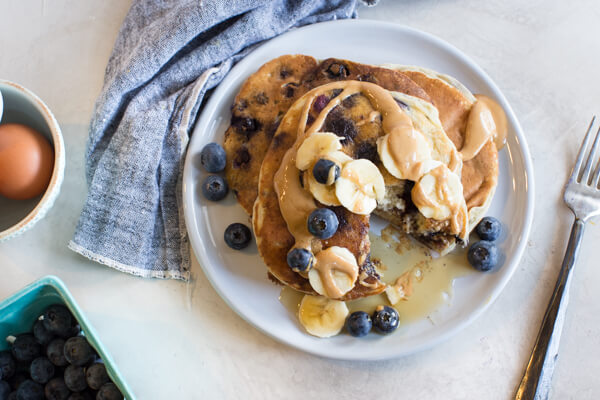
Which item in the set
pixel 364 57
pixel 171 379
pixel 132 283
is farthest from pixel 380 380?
pixel 364 57

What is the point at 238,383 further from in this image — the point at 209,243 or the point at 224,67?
the point at 224,67

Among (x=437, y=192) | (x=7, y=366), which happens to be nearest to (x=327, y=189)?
(x=437, y=192)

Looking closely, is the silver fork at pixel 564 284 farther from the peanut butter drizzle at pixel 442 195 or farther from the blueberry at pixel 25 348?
the blueberry at pixel 25 348

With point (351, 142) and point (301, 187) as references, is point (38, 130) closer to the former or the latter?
point (301, 187)

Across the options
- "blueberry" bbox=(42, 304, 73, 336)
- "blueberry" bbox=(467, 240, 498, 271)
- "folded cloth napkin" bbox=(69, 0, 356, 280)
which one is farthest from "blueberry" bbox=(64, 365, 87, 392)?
"blueberry" bbox=(467, 240, 498, 271)

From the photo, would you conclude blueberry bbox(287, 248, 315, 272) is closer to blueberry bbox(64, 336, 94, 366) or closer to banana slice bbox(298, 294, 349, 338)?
banana slice bbox(298, 294, 349, 338)

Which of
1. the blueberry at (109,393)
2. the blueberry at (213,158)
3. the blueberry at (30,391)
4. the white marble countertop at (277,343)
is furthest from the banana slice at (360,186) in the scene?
the blueberry at (30,391)
